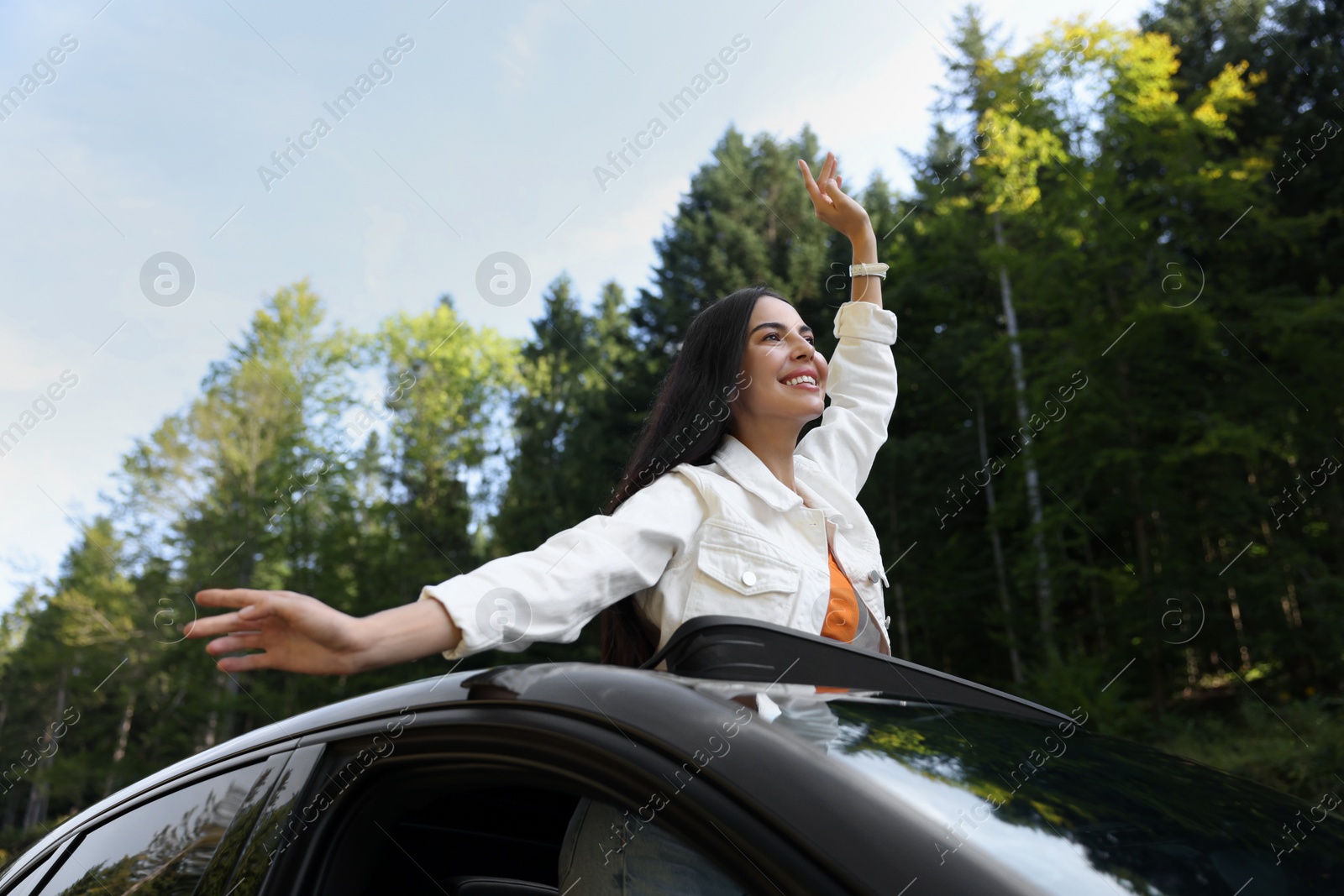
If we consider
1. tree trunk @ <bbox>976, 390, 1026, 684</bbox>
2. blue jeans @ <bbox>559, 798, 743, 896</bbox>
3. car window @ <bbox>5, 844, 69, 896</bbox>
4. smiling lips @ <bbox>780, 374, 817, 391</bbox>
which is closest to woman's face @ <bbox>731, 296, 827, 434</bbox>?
smiling lips @ <bbox>780, 374, 817, 391</bbox>

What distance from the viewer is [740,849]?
806mm

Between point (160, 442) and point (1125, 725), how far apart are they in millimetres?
22982

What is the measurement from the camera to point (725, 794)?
2.72ft

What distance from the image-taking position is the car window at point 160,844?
4.25 feet

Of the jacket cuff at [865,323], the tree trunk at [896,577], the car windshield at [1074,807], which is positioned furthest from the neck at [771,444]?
the tree trunk at [896,577]

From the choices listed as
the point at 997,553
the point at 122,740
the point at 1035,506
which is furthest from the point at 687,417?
the point at 122,740

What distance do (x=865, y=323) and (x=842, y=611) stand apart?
989 millimetres

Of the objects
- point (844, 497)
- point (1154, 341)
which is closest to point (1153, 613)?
point (1154, 341)

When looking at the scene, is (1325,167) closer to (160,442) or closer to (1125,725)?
(1125,725)

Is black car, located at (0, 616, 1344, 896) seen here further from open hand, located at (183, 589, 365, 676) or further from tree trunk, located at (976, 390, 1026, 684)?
tree trunk, located at (976, 390, 1026, 684)

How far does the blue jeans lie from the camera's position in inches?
38.0

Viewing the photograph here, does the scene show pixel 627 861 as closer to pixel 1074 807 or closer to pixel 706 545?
pixel 1074 807

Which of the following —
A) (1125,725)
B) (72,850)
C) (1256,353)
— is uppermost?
(1256,353)

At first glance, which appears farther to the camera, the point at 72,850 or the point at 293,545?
the point at 293,545
